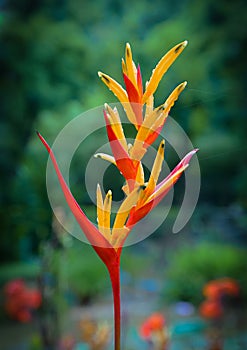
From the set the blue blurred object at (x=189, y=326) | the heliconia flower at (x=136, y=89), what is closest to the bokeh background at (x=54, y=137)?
the blue blurred object at (x=189, y=326)

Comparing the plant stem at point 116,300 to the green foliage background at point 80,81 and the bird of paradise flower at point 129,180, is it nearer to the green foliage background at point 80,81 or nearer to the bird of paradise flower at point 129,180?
the bird of paradise flower at point 129,180

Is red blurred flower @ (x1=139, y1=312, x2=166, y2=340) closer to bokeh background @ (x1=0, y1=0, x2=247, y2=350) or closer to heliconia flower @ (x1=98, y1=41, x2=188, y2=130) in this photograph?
bokeh background @ (x1=0, y1=0, x2=247, y2=350)

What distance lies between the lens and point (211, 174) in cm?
181

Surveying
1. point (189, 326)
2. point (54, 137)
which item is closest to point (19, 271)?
point (54, 137)

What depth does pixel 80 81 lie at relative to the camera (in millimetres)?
1856

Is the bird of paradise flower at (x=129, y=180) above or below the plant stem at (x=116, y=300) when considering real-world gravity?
above

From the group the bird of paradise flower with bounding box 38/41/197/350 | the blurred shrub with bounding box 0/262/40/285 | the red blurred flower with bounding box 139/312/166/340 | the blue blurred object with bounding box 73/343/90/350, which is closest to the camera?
the bird of paradise flower with bounding box 38/41/197/350

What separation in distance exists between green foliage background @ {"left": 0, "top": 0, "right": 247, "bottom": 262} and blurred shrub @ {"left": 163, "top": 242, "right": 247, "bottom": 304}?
65 mm

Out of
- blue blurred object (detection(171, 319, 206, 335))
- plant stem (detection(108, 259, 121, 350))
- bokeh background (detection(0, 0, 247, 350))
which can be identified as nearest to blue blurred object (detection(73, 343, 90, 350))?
bokeh background (detection(0, 0, 247, 350))

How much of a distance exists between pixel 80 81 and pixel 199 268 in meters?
0.74

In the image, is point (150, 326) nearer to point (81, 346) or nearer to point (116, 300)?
point (81, 346)

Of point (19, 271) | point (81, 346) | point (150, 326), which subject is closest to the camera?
point (150, 326)

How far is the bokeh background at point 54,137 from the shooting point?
1.80 metres

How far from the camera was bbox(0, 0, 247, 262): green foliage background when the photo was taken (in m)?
1.81
